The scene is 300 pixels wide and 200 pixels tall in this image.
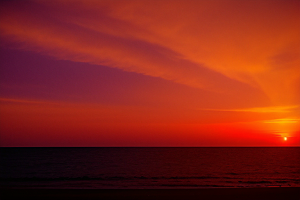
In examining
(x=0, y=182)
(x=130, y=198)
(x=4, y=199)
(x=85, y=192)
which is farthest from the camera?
(x=0, y=182)

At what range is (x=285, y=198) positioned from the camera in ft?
38.3

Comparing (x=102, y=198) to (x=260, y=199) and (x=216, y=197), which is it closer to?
(x=216, y=197)

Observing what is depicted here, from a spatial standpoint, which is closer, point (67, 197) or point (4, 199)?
point (4, 199)

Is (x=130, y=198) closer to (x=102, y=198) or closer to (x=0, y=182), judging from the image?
(x=102, y=198)

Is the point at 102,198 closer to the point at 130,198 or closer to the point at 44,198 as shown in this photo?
the point at 130,198

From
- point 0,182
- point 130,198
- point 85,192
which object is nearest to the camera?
point 130,198

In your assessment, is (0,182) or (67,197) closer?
(67,197)

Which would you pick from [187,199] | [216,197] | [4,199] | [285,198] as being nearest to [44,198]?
[4,199]

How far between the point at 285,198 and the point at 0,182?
70.5ft

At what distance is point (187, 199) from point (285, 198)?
4715 millimetres

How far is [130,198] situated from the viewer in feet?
38.8

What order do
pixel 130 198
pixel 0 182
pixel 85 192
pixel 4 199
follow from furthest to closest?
pixel 0 182, pixel 85 192, pixel 130 198, pixel 4 199

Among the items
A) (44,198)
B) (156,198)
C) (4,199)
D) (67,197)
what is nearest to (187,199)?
(156,198)

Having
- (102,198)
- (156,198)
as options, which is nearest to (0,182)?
(102,198)
